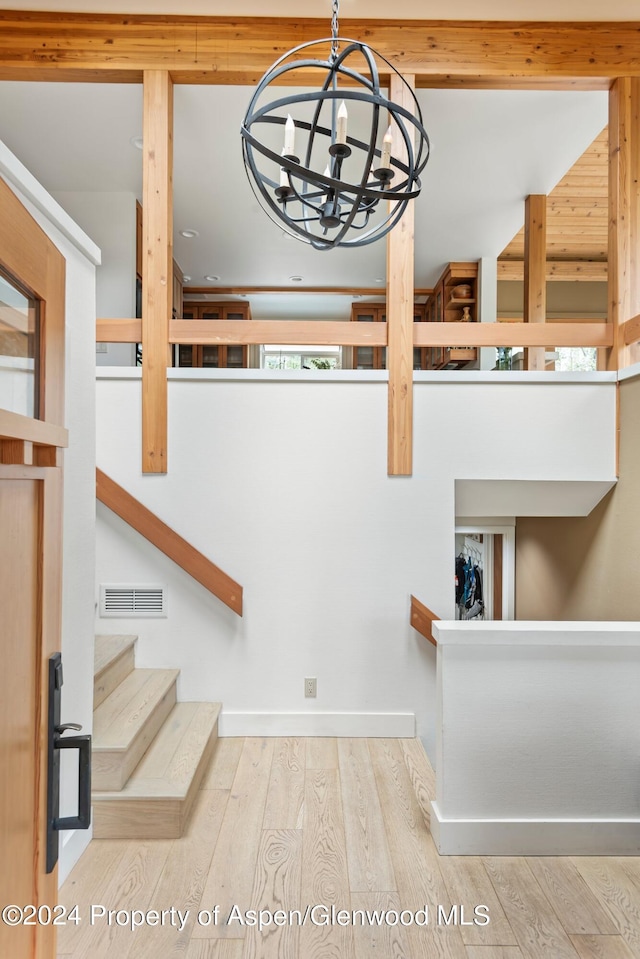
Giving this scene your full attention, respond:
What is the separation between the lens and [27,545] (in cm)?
94

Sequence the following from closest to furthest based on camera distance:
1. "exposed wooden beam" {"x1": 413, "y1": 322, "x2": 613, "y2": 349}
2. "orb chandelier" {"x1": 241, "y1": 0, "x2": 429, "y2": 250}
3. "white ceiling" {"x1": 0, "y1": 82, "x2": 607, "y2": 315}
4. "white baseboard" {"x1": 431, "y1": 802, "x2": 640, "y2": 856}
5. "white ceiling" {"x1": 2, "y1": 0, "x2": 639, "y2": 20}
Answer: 1. "orb chandelier" {"x1": 241, "y1": 0, "x2": 429, "y2": 250}
2. "white baseboard" {"x1": 431, "y1": 802, "x2": 640, "y2": 856}
3. "white ceiling" {"x1": 2, "y1": 0, "x2": 639, "y2": 20}
4. "exposed wooden beam" {"x1": 413, "y1": 322, "x2": 613, "y2": 349}
5. "white ceiling" {"x1": 0, "y1": 82, "x2": 607, "y2": 315}

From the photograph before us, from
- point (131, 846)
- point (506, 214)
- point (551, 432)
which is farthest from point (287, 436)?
point (506, 214)

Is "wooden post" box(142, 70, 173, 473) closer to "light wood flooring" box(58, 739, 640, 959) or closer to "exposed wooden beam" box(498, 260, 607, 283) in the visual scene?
"light wood flooring" box(58, 739, 640, 959)

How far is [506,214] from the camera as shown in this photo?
4.98 m

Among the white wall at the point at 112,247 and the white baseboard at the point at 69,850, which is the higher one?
the white wall at the point at 112,247

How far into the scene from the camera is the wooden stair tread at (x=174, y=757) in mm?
2254

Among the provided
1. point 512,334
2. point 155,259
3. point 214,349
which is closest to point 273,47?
point 155,259

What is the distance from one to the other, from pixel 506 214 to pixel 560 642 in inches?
159

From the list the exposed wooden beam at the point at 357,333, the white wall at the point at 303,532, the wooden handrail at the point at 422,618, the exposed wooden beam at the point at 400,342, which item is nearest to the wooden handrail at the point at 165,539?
the white wall at the point at 303,532

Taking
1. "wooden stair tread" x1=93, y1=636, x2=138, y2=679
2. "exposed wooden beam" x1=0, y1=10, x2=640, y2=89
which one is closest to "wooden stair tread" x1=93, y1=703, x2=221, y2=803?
"wooden stair tread" x1=93, y1=636, x2=138, y2=679

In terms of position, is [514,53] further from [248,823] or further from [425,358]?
[425,358]

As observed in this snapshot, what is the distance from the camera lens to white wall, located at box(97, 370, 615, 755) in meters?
3.14

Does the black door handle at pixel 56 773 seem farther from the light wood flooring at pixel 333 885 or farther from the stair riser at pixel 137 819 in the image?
the stair riser at pixel 137 819

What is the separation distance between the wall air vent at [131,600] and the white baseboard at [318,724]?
27.1 inches
